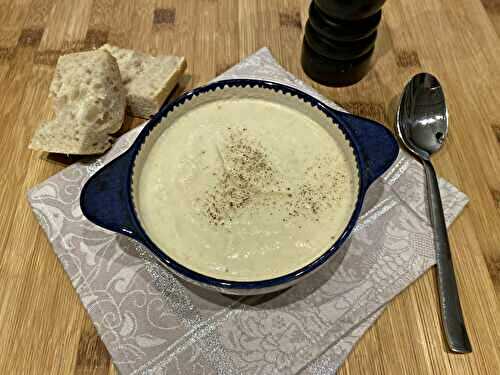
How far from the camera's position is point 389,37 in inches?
55.6

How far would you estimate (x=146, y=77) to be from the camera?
1219 mm

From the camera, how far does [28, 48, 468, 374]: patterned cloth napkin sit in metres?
0.86

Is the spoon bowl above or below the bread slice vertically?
above

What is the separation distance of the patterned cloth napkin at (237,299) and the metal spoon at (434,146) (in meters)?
0.03

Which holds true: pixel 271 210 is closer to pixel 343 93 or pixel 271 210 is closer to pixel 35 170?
pixel 343 93

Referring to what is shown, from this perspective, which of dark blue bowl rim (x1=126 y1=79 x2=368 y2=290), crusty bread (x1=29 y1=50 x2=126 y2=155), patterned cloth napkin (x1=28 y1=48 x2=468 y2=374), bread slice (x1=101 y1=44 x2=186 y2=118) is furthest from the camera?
bread slice (x1=101 y1=44 x2=186 y2=118)

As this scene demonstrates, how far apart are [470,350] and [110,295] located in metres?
0.76

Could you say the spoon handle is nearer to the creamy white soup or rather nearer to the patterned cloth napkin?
the patterned cloth napkin

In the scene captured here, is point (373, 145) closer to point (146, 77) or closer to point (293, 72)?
point (293, 72)

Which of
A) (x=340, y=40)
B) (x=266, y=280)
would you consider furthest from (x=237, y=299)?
(x=340, y=40)

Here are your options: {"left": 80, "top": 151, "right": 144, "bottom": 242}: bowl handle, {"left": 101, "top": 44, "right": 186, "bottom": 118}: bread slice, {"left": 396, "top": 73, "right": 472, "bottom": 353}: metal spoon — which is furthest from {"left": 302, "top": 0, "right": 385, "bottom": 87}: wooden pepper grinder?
{"left": 80, "top": 151, "right": 144, "bottom": 242}: bowl handle

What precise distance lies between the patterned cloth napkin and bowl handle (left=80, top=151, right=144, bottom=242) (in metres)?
0.17

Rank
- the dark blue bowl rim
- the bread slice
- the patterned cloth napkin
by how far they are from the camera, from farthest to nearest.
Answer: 1. the bread slice
2. the patterned cloth napkin
3. the dark blue bowl rim

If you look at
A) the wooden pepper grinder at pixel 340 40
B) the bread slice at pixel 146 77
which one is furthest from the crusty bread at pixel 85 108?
the wooden pepper grinder at pixel 340 40
